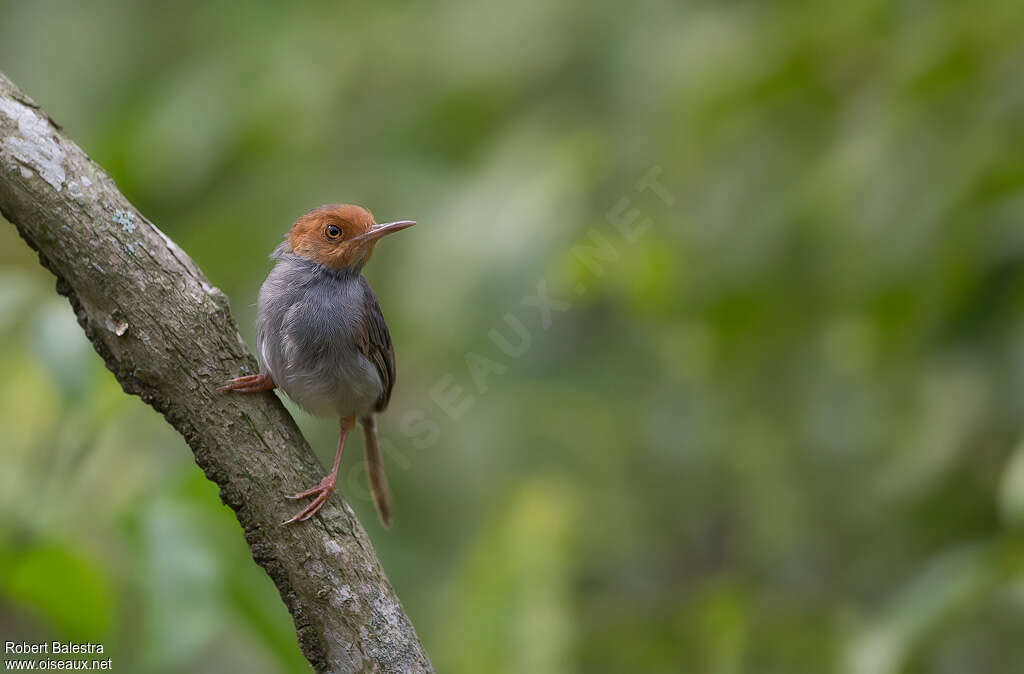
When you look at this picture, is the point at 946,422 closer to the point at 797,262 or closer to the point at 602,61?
the point at 797,262

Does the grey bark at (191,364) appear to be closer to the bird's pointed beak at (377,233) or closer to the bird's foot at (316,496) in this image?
the bird's foot at (316,496)

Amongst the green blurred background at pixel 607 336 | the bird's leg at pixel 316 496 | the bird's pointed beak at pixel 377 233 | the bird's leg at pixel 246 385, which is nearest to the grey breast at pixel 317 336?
the bird's pointed beak at pixel 377 233

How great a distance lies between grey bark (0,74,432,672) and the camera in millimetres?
2447

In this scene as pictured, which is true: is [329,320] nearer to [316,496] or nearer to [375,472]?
[375,472]

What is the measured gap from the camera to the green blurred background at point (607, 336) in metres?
3.32

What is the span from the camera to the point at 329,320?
3.72 m

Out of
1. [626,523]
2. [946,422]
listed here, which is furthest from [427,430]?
[946,422]

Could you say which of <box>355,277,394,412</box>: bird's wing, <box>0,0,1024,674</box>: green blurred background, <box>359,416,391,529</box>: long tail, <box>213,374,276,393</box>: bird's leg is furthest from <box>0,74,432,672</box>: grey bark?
<box>359,416,391,529</box>: long tail

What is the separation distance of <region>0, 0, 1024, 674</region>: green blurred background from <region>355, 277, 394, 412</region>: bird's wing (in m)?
0.19

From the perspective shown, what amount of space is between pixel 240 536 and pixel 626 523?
5.88ft

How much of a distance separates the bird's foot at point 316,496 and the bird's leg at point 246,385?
307 millimetres

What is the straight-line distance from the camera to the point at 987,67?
345cm

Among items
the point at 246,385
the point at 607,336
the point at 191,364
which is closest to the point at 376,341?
the point at 246,385

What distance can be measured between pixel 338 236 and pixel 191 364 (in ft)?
4.67
